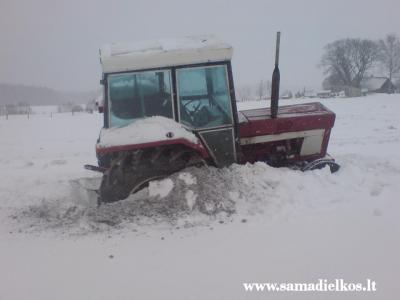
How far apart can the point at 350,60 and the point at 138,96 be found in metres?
51.8

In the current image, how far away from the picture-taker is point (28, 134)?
1543cm

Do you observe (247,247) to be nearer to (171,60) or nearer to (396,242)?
(396,242)

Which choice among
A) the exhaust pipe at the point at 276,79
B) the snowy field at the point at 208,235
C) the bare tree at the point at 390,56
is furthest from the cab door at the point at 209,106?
the bare tree at the point at 390,56

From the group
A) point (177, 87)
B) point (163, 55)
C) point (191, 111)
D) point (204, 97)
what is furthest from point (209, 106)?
point (163, 55)

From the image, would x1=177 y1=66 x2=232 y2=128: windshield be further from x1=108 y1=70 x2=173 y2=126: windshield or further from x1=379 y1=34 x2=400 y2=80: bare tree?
x1=379 y1=34 x2=400 y2=80: bare tree

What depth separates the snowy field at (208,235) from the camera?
3682 millimetres

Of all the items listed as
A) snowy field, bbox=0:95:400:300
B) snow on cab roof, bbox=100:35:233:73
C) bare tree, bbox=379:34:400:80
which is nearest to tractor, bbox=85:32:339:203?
snow on cab roof, bbox=100:35:233:73

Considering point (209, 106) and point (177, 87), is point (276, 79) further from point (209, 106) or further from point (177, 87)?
point (177, 87)

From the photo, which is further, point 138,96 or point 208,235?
point 138,96

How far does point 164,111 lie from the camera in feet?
17.2

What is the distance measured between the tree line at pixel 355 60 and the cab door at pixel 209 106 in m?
48.2

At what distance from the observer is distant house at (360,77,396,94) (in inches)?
2061

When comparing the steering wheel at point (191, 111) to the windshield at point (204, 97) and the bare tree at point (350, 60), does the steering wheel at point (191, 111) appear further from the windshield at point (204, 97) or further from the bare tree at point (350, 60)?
the bare tree at point (350, 60)

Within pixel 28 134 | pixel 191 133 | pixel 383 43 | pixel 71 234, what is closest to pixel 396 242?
pixel 191 133
